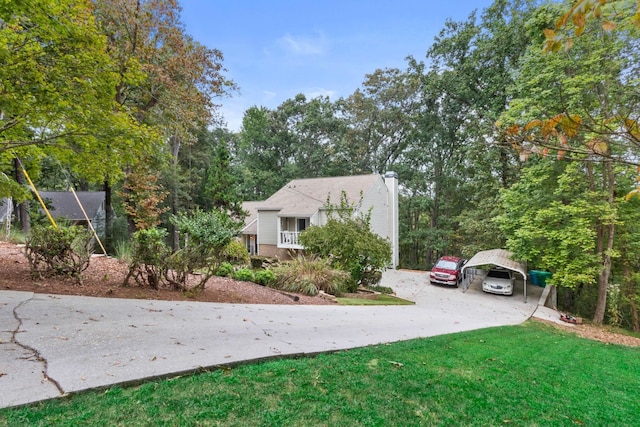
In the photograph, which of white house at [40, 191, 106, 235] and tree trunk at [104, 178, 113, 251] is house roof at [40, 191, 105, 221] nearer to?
white house at [40, 191, 106, 235]

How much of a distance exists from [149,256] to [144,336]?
2852 millimetres

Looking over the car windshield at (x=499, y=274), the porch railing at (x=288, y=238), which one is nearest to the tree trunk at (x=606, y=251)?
the car windshield at (x=499, y=274)

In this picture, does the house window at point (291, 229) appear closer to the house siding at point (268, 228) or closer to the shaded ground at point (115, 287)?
the house siding at point (268, 228)

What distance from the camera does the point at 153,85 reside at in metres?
12.5

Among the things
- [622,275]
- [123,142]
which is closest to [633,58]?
[622,275]

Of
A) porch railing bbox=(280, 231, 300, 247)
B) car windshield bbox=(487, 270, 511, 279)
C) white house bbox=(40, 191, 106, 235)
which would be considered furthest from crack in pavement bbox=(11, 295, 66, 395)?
white house bbox=(40, 191, 106, 235)

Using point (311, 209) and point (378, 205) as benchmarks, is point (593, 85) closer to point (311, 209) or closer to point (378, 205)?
point (378, 205)

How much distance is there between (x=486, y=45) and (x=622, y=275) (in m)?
16.2

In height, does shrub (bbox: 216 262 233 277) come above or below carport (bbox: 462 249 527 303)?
above

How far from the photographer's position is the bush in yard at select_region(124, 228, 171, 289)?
6.33 m

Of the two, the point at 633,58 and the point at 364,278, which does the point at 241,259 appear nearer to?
the point at 364,278

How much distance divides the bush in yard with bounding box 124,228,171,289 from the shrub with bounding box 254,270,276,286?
3.53 m

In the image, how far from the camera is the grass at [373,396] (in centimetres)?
239

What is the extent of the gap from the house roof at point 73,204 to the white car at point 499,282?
25.7m
